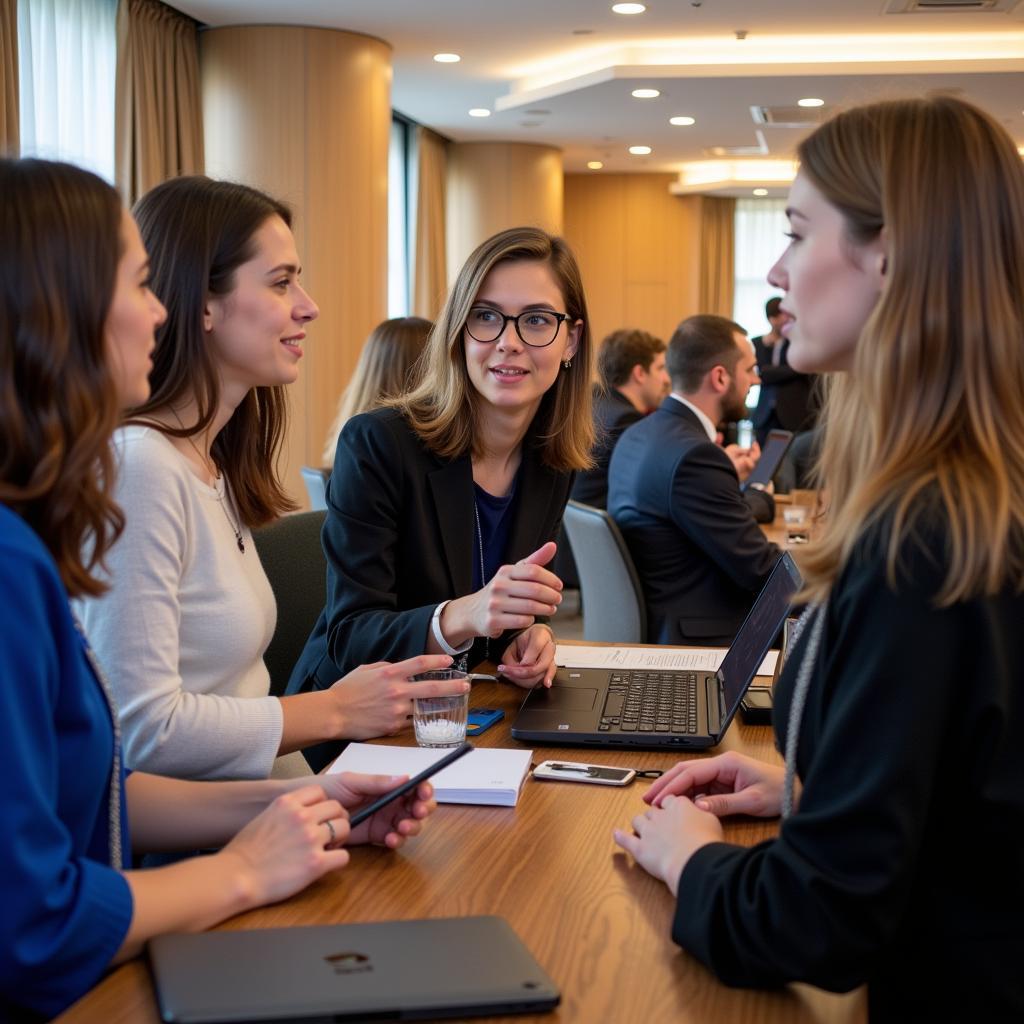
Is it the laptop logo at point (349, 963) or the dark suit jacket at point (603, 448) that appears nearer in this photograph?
the laptop logo at point (349, 963)

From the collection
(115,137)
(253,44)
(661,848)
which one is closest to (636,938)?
(661,848)

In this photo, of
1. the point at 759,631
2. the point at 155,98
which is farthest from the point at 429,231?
the point at 759,631

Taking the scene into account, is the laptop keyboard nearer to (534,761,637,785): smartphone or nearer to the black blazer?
(534,761,637,785): smartphone

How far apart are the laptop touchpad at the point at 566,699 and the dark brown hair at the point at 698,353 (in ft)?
7.72

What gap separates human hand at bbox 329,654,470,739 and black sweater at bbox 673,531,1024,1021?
722 mm

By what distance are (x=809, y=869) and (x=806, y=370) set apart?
0.47m

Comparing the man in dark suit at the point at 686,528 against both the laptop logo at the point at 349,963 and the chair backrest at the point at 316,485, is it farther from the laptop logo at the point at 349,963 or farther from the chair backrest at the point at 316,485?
the laptop logo at the point at 349,963

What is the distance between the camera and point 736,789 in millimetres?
1437

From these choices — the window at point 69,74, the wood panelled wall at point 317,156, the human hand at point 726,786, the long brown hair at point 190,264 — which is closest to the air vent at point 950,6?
the wood panelled wall at point 317,156

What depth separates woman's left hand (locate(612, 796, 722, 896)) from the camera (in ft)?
3.88

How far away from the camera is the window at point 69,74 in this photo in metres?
5.55

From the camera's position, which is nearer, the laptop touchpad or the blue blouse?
the blue blouse

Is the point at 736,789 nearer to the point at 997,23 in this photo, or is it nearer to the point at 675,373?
the point at 675,373

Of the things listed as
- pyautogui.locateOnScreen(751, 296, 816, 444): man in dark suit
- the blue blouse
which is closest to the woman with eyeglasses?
the blue blouse
